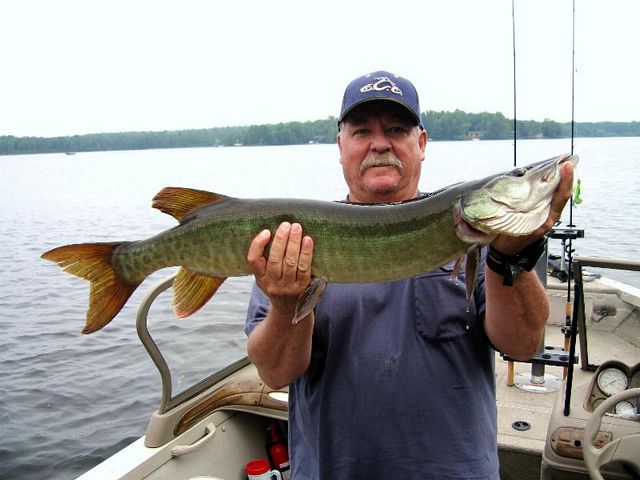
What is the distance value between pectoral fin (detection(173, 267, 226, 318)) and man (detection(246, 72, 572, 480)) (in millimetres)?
252

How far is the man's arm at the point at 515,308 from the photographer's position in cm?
197

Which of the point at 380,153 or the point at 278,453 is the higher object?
the point at 380,153

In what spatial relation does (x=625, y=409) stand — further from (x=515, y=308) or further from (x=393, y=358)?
(x=393, y=358)

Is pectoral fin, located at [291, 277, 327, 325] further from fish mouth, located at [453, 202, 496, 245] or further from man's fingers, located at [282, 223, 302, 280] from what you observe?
fish mouth, located at [453, 202, 496, 245]

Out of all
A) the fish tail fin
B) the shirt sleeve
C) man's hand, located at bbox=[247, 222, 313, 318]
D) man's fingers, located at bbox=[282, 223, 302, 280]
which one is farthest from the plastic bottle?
man's fingers, located at bbox=[282, 223, 302, 280]

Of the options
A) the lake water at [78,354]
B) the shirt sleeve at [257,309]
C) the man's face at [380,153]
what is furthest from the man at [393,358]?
the lake water at [78,354]

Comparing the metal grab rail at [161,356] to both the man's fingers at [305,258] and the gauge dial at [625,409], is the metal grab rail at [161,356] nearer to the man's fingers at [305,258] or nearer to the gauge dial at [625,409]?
the man's fingers at [305,258]

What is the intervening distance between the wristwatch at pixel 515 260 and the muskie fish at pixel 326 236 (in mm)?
77

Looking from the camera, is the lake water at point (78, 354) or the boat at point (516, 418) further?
the lake water at point (78, 354)

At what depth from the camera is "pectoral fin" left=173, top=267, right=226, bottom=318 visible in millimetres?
2336

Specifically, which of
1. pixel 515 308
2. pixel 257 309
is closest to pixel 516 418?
pixel 515 308

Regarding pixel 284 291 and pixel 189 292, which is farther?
pixel 189 292

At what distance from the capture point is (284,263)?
2.10 meters

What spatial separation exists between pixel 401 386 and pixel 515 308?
1.63 ft
